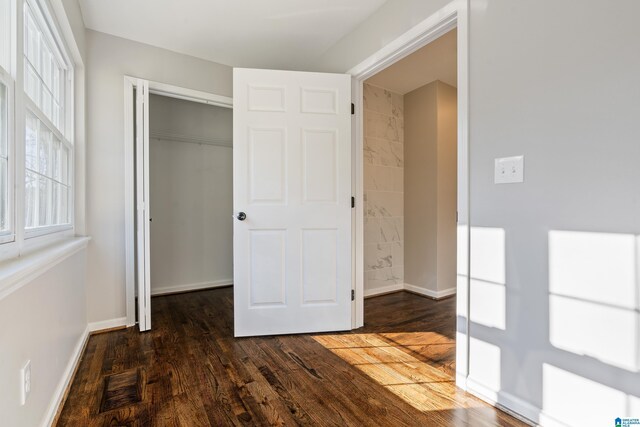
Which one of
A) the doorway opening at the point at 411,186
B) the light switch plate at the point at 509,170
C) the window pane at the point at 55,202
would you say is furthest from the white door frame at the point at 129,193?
the light switch plate at the point at 509,170

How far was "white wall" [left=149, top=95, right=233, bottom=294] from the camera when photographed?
138 inches

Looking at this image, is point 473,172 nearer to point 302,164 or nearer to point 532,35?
point 532,35

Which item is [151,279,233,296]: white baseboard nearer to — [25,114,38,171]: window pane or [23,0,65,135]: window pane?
[23,0,65,135]: window pane

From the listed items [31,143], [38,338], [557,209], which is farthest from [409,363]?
[31,143]

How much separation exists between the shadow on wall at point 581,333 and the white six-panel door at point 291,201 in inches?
46.9

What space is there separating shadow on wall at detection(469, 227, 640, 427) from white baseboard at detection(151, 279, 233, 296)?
10.4ft

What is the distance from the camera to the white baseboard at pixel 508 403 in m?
1.37

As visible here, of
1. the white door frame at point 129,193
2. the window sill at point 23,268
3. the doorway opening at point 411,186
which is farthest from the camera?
the doorway opening at point 411,186

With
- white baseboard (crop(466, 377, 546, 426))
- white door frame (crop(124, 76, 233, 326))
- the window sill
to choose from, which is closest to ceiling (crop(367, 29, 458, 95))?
white door frame (crop(124, 76, 233, 326))

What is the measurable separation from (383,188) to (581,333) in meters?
2.56

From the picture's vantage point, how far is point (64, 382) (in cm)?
160

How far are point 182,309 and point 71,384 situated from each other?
4.33ft

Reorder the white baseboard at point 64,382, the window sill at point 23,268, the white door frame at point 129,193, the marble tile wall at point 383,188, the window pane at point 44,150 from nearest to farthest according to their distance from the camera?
the window sill at point 23,268 → the white baseboard at point 64,382 → the window pane at point 44,150 → the white door frame at point 129,193 → the marble tile wall at point 383,188

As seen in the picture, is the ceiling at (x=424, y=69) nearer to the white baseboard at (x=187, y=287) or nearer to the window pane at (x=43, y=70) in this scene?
the window pane at (x=43, y=70)
